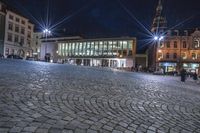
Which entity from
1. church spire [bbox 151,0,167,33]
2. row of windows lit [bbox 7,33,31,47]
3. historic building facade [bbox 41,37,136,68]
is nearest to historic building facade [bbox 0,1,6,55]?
row of windows lit [bbox 7,33,31,47]

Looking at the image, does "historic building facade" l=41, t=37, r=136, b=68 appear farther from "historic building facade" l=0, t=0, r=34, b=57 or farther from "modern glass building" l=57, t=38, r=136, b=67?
"historic building facade" l=0, t=0, r=34, b=57

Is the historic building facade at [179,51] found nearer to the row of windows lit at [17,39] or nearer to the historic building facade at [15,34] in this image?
the historic building facade at [15,34]

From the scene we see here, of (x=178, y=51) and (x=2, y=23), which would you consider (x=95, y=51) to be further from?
(x=2, y=23)

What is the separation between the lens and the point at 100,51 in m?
97.1

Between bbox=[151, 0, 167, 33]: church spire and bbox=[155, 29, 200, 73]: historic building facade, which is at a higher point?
bbox=[151, 0, 167, 33]: church spire

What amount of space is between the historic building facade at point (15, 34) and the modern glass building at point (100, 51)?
65.9ft

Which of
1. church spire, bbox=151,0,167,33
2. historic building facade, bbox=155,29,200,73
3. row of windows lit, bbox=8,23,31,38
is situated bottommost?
historic building facade, bbox=155,29,200,73

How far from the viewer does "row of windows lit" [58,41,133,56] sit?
92.1m

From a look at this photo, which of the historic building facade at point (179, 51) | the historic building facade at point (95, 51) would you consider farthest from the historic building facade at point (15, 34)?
the historic building facade at point (179, 51)

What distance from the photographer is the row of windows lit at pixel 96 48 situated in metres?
92.1

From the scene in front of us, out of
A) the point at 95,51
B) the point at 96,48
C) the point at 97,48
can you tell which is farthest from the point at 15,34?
the point at 97,48

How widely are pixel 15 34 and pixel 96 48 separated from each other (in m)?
31.0

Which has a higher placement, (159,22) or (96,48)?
(159,22)

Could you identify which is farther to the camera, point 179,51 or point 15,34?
point 15,34
